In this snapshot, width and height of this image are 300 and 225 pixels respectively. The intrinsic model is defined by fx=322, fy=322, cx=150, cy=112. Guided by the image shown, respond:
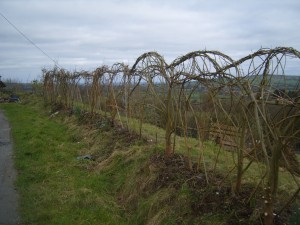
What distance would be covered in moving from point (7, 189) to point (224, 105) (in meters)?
4.38

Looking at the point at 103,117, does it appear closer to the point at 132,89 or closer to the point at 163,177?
the point at 132,89

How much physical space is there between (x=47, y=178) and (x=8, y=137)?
561 cm

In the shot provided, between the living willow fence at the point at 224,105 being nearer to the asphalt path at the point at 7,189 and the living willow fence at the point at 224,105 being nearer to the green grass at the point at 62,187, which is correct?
the green grass at the point at 62,187

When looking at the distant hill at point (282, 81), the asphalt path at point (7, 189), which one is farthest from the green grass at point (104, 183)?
the distant hill at point (282, 81)

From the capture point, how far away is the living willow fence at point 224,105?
3.44 metres

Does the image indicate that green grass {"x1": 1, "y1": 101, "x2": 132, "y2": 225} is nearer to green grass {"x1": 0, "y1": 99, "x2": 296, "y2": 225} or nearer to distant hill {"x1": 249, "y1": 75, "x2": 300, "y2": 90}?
green grass {"x1": 0, "y1": 99, "x2": 296, "y2": 225}

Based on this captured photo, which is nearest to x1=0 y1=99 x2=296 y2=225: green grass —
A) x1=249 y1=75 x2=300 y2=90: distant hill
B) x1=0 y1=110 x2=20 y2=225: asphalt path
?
x1=0 y1=110 x2=20 y2=225: asphalt path

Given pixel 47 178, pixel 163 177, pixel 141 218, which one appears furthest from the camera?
pixel 47 178

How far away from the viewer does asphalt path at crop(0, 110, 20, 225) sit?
497cm

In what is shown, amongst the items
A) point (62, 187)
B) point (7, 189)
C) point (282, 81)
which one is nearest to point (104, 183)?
point (62, 187)

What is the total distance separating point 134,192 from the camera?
18.7 feet

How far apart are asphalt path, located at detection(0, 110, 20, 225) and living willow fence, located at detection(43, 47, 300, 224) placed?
2.93 metres

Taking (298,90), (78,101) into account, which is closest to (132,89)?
(298,90)

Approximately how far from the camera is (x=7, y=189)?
6207 millimetres
